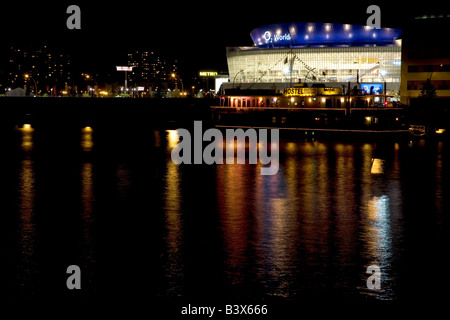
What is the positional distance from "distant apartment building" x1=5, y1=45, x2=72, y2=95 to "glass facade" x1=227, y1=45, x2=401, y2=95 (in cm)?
5627

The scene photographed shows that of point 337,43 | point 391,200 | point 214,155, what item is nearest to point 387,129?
point 214,155

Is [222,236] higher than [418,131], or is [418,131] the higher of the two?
[418,131]

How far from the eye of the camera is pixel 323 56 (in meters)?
106

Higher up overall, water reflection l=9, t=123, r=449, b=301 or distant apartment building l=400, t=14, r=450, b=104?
distant apartment building l=400, t=14, r=450, b=104

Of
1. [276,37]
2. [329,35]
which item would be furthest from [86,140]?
[329,35]

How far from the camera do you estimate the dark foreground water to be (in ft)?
48.6

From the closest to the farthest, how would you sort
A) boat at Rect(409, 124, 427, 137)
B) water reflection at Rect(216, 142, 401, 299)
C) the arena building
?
water reflection at Rect(216, 142, 401, 299)
boat at Rect(409, 124, 427, 137)
the arena building

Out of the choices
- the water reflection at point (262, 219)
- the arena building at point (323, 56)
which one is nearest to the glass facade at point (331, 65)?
the arena building at point (323, 56)

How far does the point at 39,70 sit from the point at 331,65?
76.4 metres

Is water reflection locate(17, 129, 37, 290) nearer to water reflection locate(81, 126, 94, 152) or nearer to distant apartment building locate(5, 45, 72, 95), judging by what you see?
water reflection locate(81, 126, 94, 152)

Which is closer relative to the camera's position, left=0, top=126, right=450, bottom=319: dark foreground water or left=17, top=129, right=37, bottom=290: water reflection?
left=0, top=126, right=450, bottom=319: dark foreground water

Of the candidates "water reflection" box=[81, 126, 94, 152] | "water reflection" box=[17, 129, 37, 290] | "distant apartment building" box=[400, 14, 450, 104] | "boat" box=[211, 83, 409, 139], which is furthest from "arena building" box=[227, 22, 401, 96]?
"water reflection" box=[17, 129, 37, 290]

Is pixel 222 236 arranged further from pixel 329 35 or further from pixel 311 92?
pixel 329 35
